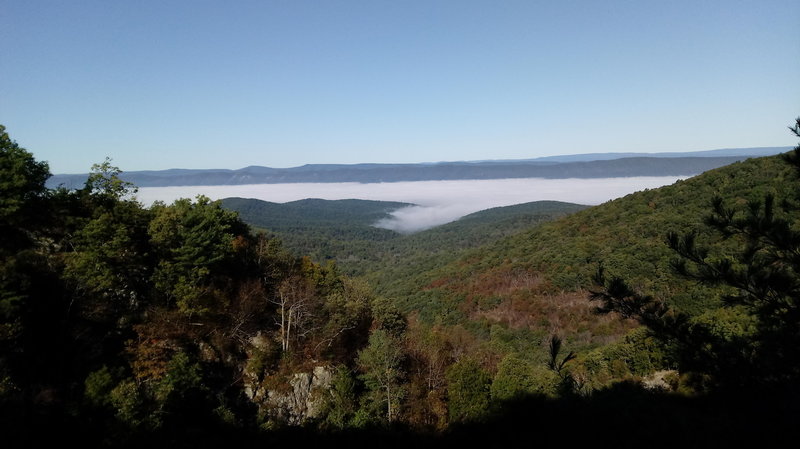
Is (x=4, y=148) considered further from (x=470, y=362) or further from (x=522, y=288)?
(x=522, y=288)

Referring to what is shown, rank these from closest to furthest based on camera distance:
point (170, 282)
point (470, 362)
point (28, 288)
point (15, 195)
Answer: point (28, 288)
point (15, 195)
point (170, 282)
point (470, 362)

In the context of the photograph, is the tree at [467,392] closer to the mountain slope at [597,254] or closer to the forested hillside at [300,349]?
the forested hillside at [300,349]

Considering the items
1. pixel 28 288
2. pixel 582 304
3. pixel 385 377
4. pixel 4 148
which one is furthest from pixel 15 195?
pixel 582 304

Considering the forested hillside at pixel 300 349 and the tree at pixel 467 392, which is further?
the tree at pixel 467 392

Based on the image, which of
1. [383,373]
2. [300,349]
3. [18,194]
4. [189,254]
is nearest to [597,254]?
[383,373]

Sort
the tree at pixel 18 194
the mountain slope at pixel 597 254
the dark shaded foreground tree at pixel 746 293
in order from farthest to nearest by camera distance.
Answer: the mountain slope at pixel 597 254, the tree at pixel 18 194, the dark shaded foreground tree at pixel 746 293

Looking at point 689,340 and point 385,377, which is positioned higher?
point 689,340

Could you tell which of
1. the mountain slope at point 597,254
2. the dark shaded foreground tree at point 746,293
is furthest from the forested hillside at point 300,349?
the mountain slope at point 597,254

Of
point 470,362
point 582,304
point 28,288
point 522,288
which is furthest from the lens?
point 522,288
